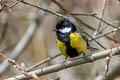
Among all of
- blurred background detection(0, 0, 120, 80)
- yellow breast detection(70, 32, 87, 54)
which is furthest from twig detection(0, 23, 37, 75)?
yellow breast detection(70, 32, 87, 54)

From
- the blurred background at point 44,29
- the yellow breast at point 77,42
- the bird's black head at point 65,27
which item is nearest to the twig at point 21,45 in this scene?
the blurred background at point 44,29

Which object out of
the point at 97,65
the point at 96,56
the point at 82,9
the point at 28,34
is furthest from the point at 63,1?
the point at 96,56

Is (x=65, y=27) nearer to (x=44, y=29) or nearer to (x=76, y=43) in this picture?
(x=76, y=43)

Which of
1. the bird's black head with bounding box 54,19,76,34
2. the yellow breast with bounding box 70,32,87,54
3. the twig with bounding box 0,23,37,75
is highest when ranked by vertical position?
the twig with bounding box 0,23,37,75

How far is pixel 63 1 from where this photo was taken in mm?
4461

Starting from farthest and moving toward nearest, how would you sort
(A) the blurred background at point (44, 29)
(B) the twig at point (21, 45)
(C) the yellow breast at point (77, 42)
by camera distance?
(A) the blurred background at point (44, 29), (B) the twig at point (21, 45), (C) the yellow breast at point (77, 42)

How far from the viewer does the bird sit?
2.82 meters

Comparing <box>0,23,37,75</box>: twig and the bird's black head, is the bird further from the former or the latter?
<box>0,23,37,75</box>: twig

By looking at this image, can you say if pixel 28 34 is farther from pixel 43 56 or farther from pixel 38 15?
pixel 43 56

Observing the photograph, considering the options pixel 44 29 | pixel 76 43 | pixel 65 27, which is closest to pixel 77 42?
pixel 76 43

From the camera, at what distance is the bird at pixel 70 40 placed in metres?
2.82

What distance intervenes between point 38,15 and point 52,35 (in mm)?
946

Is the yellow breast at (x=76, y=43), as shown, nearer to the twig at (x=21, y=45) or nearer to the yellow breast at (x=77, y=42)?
the yellow breast at (x=77, y=42)

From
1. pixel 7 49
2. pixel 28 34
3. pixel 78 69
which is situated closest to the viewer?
pixel 28 34
